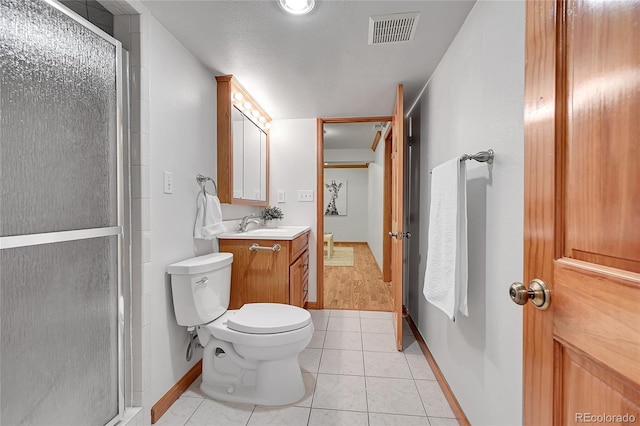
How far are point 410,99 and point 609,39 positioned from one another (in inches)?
82.9

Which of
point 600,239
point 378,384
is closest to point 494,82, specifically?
point 600,239

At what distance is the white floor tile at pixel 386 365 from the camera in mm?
1747

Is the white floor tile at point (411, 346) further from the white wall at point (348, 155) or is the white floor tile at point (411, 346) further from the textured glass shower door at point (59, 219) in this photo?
the white wall at point (348, 155)

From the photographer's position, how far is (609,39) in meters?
0.45

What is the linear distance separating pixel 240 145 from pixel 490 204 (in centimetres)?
184

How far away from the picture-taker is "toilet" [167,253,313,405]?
1.44 metres

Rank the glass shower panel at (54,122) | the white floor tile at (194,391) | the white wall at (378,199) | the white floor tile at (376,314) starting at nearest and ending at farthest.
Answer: the glass shower panel at (54,122) < the white floor tile at (194,391) < the white floor tile at (376,314) < the white wall at (378,199)

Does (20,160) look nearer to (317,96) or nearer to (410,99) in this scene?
(317,96)

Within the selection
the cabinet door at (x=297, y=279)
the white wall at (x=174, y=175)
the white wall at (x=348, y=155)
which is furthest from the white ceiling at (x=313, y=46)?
the white wall at (x=348, y=155)

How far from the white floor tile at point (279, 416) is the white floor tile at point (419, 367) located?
76 centimetres

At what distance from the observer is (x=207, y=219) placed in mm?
1768

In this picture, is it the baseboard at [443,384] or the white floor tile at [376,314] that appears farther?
the white floor tile at [376,314]

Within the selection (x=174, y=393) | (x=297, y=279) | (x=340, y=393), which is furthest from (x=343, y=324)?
(x=174, y=393)

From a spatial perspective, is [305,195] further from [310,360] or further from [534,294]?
[534,294]
